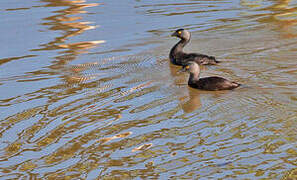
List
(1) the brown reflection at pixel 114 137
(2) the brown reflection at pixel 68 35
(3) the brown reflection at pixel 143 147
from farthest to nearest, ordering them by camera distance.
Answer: (2) the brown reflection at pixel 68 35
(1) the brown reflection at pixel 114 137
(3) the brown reflection at pixel 143 147

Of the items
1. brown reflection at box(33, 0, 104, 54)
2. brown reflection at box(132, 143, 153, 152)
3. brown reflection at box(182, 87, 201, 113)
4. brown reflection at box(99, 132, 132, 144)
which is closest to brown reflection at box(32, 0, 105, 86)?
brown reflection at box(33, 0, 104, 54)

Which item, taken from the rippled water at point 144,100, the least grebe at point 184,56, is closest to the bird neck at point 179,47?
the least grebe at point 184,56

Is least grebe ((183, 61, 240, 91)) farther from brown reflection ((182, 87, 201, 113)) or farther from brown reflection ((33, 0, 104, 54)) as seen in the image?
brown reflection ((33, 0, 104, 54))

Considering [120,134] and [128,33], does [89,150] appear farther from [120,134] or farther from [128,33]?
[128,33]

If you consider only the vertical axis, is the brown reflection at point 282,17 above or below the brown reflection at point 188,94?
above

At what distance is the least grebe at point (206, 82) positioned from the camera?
29.0ft

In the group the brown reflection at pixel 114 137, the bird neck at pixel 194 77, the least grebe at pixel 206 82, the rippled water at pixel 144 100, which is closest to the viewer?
the rippled water at pixel 144 100

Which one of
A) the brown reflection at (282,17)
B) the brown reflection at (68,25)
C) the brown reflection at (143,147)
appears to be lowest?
the brown reflection at (143,147)

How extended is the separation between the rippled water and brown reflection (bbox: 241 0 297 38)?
0.08 feet

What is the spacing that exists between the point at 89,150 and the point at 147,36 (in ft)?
21.7

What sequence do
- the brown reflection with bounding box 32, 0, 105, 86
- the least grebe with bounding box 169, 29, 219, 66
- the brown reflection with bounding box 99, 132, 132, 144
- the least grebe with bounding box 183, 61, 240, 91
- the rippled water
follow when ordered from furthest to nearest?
the brown reflection with bounding box 32, 0, 105, 86 < the least grebe with bounding box 169, 29, 219, 66 < the least grebe with bounding box 183, 61, 240, 91 < the brown reflection with bounding box 99, 132, 132, 144 < the rippled water

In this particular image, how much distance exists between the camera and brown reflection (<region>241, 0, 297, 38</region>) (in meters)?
12.6

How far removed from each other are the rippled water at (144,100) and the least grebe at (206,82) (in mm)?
106

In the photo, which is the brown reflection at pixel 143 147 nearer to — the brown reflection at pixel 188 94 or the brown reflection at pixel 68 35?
the brown reflection at pixel 188 94
